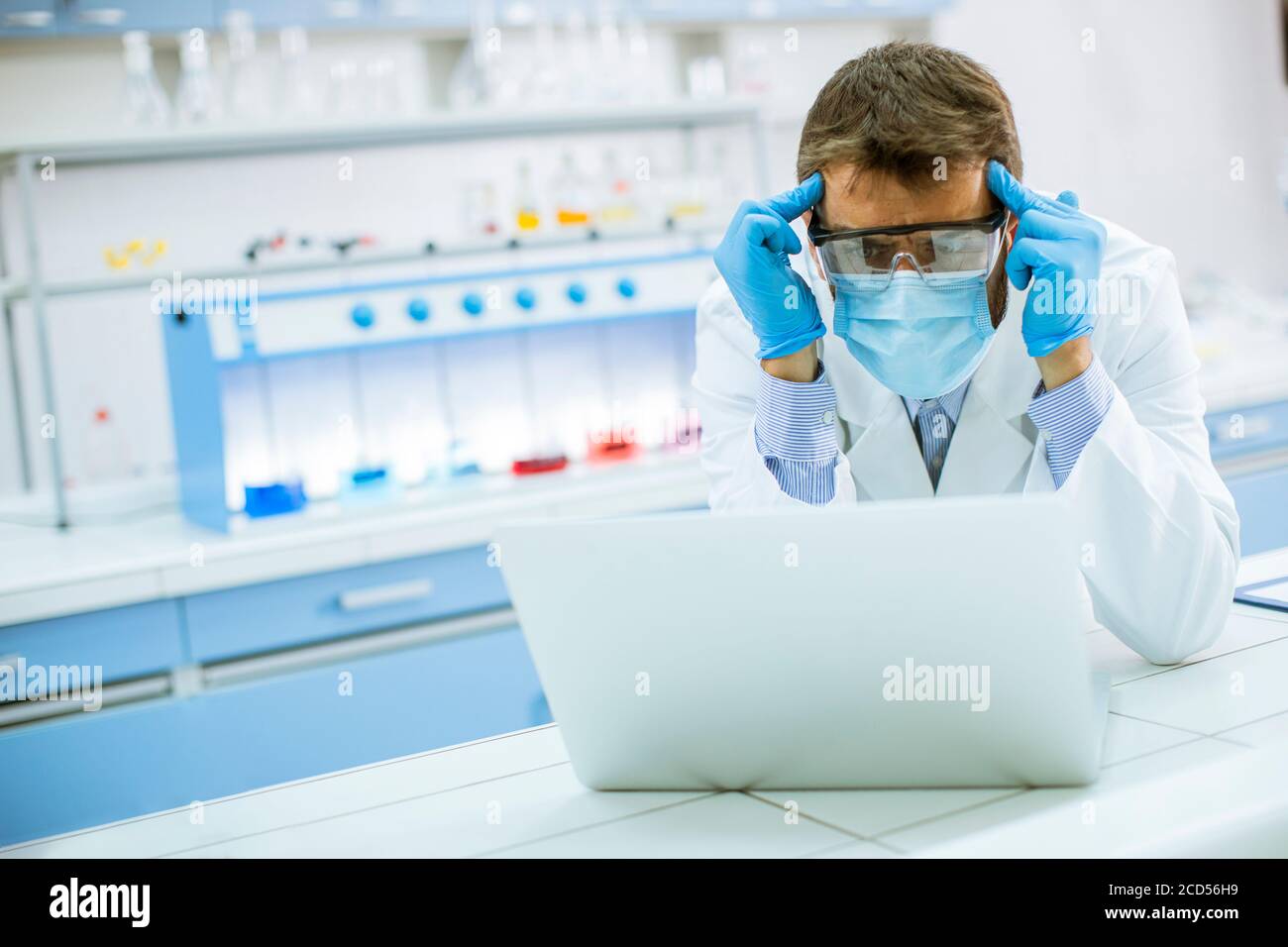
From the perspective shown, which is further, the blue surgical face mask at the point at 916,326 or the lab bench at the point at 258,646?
the lab bench at the point at 258,646

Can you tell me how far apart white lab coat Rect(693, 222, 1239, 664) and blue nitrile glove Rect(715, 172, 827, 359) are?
6.0 inches

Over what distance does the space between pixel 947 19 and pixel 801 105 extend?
2.00ft

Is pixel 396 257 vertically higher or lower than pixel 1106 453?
higher

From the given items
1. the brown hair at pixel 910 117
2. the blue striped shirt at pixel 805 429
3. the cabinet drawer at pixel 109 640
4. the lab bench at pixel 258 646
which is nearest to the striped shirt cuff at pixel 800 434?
the blue striped shirt at pixel 805 429

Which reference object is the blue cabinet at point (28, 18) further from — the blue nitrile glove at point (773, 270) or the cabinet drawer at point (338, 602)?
the blue nitrile glove at point (773, 270)

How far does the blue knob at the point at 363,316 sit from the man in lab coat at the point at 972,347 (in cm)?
122

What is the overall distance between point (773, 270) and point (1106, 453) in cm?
40

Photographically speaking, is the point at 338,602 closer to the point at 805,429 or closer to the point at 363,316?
the point at 363,316

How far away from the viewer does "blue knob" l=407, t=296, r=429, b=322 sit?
2646 millimetres

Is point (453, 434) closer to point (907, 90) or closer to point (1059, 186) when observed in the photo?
point (907, 90)

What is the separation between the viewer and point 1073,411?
4.33 ft

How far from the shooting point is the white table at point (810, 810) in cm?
87

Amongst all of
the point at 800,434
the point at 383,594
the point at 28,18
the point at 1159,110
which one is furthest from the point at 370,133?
the point at 1159,110
